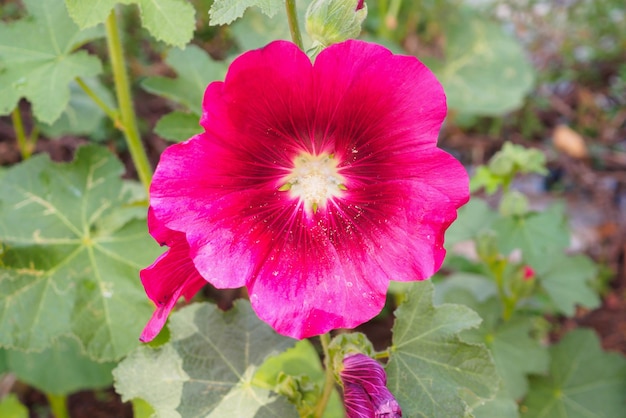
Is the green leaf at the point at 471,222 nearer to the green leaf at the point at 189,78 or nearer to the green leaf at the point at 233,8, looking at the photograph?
the green leaf at the point at 189,78

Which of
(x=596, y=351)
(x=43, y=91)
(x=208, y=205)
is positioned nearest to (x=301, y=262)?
(x=208, y=205)

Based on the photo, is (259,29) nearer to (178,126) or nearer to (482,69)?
(178,126)

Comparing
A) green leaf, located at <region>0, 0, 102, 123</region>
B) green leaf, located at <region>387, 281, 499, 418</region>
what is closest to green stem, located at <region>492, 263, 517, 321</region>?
green leaf, located at <region>387, 281, 499, 418</region>

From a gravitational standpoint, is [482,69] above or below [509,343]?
above

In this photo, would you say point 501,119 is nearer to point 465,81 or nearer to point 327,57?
point 465,81

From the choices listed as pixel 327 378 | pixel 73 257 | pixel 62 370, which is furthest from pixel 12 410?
pixel 327 378

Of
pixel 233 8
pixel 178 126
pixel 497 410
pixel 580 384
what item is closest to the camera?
pixel 233 8
